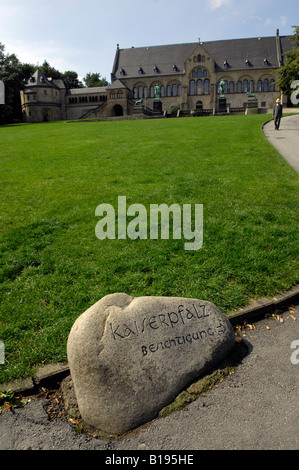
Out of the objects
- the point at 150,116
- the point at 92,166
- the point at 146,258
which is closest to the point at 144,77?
the point at 150,116

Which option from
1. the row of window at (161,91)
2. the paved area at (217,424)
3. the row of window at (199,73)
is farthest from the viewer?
the row of window at (161,91)

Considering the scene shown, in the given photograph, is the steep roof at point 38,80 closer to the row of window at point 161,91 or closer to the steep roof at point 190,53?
the steep roof at point 190,53

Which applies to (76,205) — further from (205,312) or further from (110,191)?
(205,312)

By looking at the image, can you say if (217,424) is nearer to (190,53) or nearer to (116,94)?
(116,94)

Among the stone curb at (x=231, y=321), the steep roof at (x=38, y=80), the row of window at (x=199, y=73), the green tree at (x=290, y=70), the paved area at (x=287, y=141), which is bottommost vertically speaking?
the stone curb at (x=231, y=321)

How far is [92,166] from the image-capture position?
12.9m

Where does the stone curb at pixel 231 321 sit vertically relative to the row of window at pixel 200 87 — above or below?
below

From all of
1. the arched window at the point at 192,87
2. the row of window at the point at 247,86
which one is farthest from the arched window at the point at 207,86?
the row of window at the point at 247,86

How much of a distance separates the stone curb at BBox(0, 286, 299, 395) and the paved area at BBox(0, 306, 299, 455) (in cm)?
22

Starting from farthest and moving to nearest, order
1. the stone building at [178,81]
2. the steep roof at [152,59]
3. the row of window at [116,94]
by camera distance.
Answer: the steep roof at [152,59]
the stone building at [178,81]
the row of window at [116,94]

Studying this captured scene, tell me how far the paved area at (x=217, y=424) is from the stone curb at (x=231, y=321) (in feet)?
0.73

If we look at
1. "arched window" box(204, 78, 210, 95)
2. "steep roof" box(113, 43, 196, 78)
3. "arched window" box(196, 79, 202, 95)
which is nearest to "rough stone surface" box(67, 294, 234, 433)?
"arched window" box(204, 78, 210, 95)

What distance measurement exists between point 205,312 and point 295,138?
1718 centimetres

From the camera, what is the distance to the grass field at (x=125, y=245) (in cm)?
514
